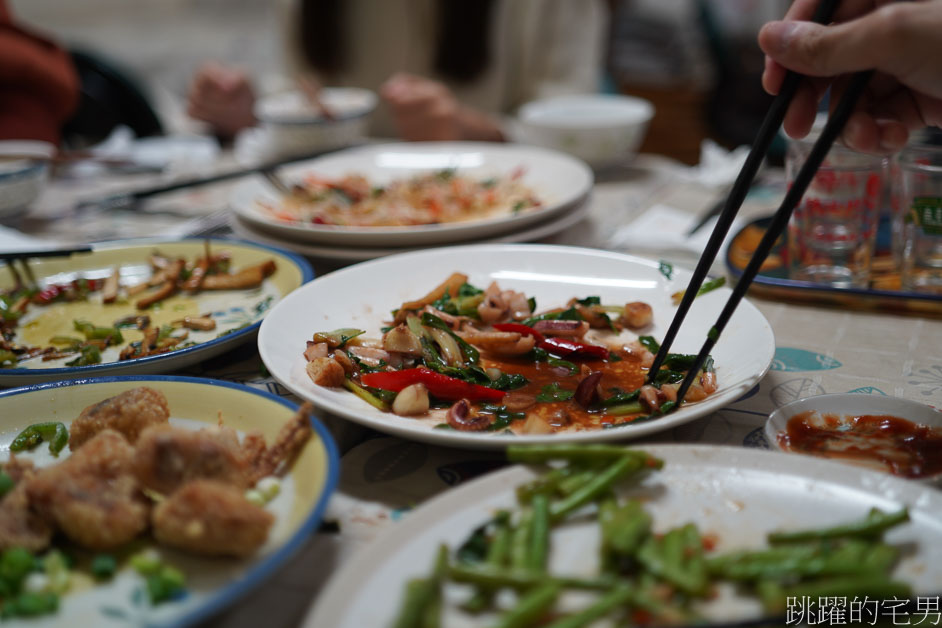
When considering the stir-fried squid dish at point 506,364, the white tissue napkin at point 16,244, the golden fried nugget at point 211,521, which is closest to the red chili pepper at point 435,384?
the stir-fried squid dish at point 506,364

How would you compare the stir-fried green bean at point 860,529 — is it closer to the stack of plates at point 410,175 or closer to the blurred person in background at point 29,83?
the stack of plates at point 410,175

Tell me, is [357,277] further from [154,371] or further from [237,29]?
[237,29]

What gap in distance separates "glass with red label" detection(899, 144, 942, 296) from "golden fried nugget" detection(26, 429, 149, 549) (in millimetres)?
1708

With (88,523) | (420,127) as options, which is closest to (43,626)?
(88,523)

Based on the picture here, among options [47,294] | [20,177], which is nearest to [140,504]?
[47,294]

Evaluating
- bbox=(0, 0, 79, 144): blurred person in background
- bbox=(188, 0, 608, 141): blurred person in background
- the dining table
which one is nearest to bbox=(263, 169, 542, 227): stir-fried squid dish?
the dining table

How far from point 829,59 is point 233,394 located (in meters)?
1.16

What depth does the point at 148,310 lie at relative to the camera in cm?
186

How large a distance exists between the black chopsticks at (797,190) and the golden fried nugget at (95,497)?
0.84m

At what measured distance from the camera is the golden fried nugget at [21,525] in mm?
945

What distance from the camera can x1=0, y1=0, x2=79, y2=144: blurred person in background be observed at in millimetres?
3309

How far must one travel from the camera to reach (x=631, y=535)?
893mm

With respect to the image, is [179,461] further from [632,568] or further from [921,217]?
[921,217]

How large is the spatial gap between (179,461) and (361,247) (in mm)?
1167
